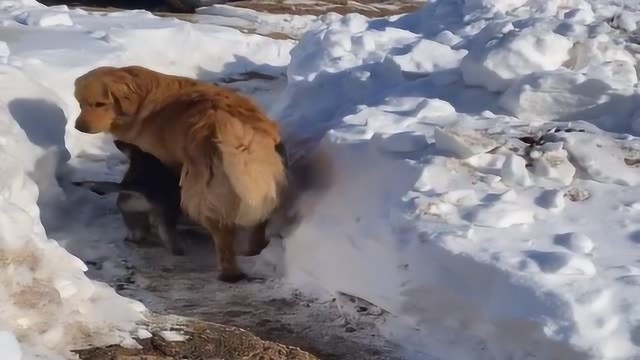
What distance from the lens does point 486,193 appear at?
4500mm

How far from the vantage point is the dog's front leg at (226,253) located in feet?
15.8

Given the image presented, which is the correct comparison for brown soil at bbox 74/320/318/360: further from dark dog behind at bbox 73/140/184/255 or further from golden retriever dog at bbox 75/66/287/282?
dark dog behind at bbox 73/140/184/255

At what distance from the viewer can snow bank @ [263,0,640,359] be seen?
3770 millimetres

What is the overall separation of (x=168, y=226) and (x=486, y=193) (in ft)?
5.57

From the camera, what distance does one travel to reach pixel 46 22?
28.9 ft

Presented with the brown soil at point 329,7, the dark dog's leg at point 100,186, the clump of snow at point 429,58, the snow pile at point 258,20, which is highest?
the clump of snow at point 429,58

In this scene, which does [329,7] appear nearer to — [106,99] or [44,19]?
[44,19]

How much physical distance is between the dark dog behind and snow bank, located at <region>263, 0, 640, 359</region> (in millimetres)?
592

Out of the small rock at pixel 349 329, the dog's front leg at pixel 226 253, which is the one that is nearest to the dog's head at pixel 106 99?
the dog's front leg at pixel 226 253

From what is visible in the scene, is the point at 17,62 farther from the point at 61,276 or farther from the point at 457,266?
the point at 457,266

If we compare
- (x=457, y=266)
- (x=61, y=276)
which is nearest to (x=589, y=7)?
(x=457, y=266)

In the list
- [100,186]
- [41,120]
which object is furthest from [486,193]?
[41,120]

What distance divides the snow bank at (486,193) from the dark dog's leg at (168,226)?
0.57 meters

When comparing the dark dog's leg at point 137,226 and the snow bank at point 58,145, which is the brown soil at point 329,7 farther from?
the dark dog's leg at point 137,226
